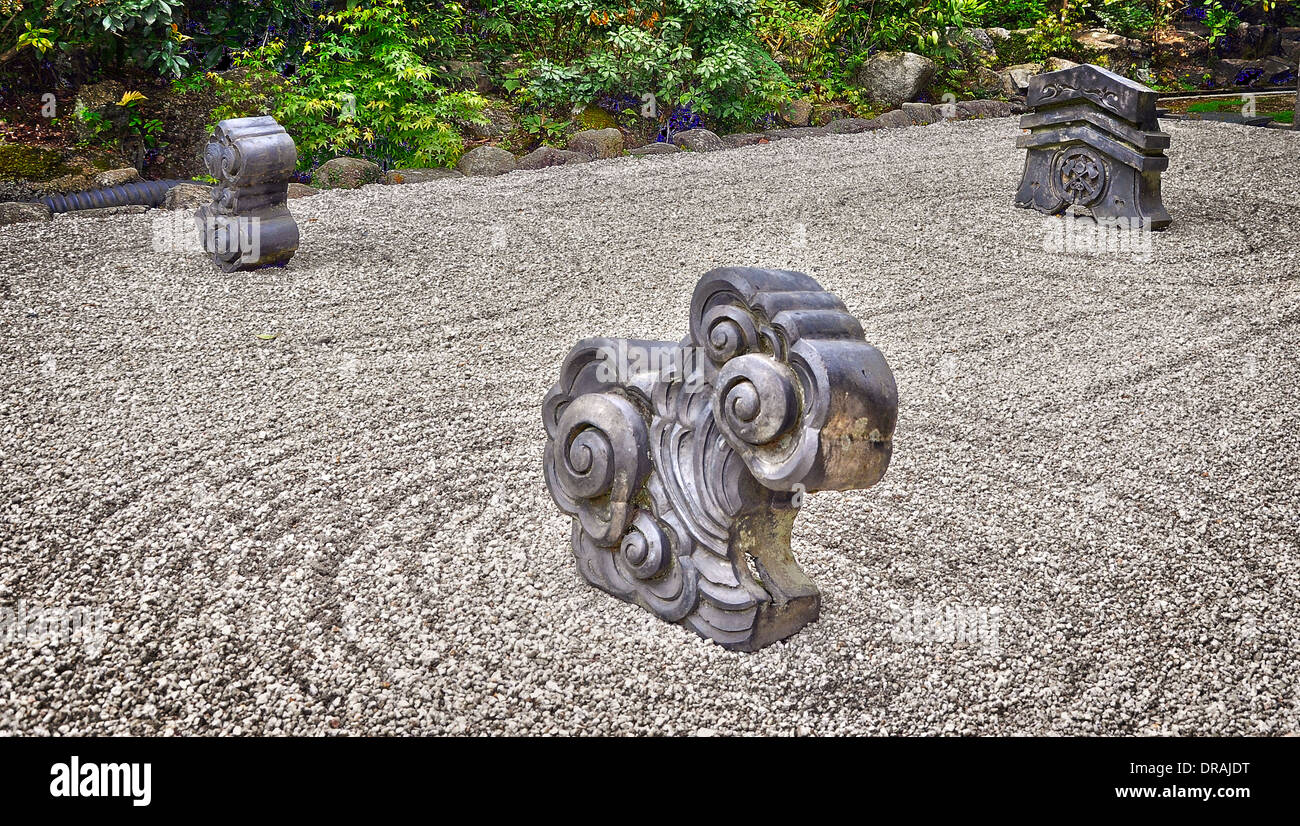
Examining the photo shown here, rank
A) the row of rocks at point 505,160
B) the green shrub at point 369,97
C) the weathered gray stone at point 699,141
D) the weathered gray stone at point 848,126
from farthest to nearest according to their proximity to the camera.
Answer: the weathered gray stone at point 848,126, the weathered gray stone at point 699,141, the green shrub at point 369,97, the row of rocks at point 505,160

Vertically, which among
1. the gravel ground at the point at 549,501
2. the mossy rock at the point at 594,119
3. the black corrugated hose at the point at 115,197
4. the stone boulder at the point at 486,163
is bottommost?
the gravel ground at the point at 549,501

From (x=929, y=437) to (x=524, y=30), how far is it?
6.45 m

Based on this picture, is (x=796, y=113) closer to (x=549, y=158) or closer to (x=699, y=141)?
(x=699, y=141)

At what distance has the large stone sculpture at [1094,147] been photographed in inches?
207

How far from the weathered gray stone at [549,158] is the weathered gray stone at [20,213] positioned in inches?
122

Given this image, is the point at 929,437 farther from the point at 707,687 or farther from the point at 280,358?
the point at 280,358

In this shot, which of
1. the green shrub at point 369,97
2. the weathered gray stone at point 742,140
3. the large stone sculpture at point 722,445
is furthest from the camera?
the weathered gray stone at point 742,140

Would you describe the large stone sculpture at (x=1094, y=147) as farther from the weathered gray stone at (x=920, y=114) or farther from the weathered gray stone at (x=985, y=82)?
the weathered gray stone at (x=985, y=82)

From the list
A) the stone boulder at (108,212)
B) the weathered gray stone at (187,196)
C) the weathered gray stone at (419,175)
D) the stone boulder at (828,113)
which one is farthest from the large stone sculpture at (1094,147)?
the stone boulder at (108,212)

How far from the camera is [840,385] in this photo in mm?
1713

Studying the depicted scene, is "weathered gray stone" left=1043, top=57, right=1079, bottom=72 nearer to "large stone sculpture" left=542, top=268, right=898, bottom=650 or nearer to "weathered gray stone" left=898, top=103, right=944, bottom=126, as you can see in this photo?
"weathered gray stone" left=898, top=103, right=944, bottom=126

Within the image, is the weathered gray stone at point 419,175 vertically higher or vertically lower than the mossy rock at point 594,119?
lower

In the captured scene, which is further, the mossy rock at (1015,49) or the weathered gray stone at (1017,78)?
the mossy rock at (1015,49)

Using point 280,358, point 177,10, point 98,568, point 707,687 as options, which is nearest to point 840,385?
point 707,687
